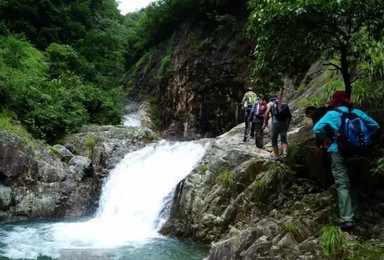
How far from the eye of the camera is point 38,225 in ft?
32.9

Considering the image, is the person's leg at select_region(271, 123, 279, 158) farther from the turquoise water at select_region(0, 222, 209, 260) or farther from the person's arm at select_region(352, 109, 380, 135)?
the person's arm at select_region(352, 109, 380, 135)

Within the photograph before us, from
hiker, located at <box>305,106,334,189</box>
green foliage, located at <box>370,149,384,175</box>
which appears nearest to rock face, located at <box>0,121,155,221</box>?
hiker, located at <box>305,106,334,189</box>

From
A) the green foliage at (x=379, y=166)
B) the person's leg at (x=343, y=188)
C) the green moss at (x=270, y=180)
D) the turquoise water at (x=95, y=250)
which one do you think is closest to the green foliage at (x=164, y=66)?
the turquoise water at (x=95, y=250)

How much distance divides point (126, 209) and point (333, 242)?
7.87 metres

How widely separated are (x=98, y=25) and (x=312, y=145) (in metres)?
20.4

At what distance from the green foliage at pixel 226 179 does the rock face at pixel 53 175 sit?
533 centimetres

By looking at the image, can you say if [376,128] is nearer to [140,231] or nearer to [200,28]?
[140,231]

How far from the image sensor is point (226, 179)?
876cm

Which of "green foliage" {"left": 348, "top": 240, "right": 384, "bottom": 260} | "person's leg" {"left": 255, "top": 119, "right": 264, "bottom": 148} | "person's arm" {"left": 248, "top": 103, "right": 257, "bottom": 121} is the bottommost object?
"green foliage" {"left": 348, "top": 240, "right": 384, "bottom": 260}

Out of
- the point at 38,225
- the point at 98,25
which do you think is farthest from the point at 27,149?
the point at 98,25

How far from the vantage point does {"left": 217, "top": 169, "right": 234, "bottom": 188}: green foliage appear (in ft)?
28.4

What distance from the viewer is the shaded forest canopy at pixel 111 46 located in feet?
16.8

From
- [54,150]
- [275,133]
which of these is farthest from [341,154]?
[54,150]

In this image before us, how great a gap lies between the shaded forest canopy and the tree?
0.01 meters
